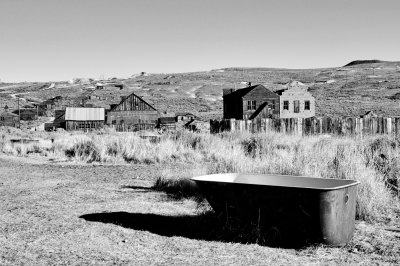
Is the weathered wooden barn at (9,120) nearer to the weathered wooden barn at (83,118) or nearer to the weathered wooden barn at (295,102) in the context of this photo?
the weathered wooden barn at (83,118)

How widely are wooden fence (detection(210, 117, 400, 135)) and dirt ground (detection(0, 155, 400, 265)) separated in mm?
16419

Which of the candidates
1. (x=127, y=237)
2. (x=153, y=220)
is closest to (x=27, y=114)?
(x=153, y=220)

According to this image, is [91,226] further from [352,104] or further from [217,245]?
[352,104]

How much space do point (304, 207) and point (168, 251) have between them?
Answer: 162 cm

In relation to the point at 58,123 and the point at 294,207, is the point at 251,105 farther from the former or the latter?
the point at 294,207

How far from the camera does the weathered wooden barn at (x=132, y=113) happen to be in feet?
192

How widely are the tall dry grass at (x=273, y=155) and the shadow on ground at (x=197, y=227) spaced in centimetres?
201

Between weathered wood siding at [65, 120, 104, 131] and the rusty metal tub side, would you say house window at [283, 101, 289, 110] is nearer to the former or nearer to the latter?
weathered wood siding at [65, 120, 104, 131]

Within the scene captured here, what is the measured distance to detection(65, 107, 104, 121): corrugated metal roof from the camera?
58688mm

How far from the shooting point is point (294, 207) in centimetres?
548

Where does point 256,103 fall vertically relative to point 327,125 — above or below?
above

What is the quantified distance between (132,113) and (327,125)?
37275 mm

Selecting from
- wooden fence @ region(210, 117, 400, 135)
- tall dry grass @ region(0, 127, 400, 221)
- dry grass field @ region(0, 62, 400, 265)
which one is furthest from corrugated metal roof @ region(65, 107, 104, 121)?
dry grass field @ region(0, 62, 400, 265)

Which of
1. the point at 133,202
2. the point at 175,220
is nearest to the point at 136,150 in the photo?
the point at 133,202
